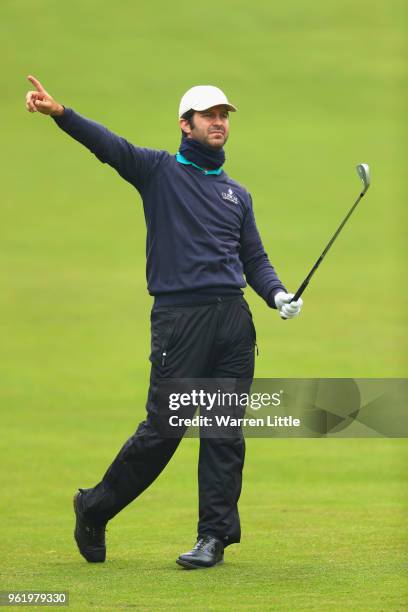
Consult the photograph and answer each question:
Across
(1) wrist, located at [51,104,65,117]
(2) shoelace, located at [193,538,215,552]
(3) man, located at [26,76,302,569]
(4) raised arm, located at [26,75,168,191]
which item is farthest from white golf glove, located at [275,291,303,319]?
(1) wrist, located at [51,104,65,117]

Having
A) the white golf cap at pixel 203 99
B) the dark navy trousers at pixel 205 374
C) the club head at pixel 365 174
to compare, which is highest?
the white golf cap at pixel 203 99

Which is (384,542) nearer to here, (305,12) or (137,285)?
(137,285)

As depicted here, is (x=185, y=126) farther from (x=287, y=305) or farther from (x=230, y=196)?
(x=287, y=305)

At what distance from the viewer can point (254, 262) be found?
7.12 m

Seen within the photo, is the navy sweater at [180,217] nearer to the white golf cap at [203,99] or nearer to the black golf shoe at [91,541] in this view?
the white golf cap at [203,99]

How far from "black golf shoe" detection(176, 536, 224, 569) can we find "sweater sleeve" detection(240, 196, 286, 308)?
1096mm

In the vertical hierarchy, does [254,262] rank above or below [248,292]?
above

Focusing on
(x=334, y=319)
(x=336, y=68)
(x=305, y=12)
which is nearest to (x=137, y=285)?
(x=334, y=319)

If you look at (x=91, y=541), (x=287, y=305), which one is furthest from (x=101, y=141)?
(x=91, y=541)

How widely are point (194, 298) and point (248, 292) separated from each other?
12198 millimetres

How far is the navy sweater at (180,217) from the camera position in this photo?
6.71m

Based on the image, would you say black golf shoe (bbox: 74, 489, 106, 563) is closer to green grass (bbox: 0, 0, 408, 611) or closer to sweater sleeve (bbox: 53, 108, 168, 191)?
green grass (bbox: 0, 0, 408, 611)

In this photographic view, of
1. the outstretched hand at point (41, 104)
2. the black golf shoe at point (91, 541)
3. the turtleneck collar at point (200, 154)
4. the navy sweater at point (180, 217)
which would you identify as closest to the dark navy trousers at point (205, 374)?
the navy sweater at point (180, 217)

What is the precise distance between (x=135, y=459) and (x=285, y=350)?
379 inches
